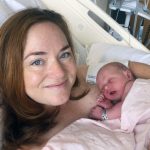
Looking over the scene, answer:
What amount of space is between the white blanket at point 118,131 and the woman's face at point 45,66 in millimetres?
148

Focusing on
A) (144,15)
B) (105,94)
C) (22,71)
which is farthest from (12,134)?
(144,15)

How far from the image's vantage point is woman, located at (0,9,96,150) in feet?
3.71

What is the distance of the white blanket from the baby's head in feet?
0.29

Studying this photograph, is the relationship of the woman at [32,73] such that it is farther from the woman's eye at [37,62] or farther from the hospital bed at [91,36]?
the hospital bed at [91,36]

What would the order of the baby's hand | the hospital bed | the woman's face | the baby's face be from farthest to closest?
the hospital bed → the baby's face → the baby's hand → the woman's face

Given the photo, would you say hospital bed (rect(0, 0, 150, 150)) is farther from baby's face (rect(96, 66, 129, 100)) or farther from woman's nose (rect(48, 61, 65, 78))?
woman's nose (rect(48, 61, 65, 78))

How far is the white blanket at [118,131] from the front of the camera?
1.15m

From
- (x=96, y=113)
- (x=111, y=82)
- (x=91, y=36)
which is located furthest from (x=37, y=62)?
(x=91, y=36)

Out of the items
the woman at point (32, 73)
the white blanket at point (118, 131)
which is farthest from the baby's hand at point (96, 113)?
the woman at point (32, 73)

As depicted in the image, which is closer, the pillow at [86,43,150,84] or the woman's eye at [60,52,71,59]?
the woman's eye at [60,52,71,59]

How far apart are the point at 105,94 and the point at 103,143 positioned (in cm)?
39

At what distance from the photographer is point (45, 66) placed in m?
1.14

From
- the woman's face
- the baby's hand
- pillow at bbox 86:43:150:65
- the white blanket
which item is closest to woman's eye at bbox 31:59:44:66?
the woman's face

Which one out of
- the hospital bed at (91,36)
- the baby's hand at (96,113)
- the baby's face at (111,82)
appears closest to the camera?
the baby's hand at (96,113)
